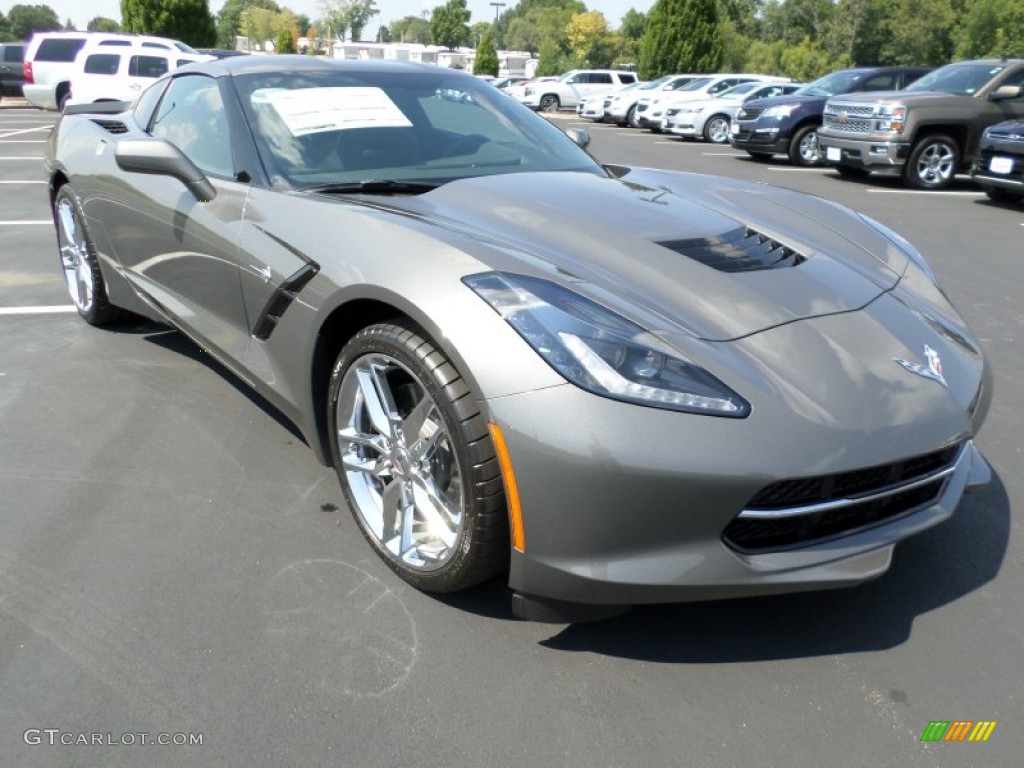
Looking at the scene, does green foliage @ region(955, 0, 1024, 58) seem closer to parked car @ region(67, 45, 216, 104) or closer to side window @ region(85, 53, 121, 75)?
parked car @ region(67, 45, 216, 104)

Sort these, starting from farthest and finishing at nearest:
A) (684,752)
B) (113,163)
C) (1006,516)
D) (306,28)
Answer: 1. (306,28)
2. (113,163)
3. (1006,516)
4. (684,752)

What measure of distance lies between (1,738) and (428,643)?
98cm

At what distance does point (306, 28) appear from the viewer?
467 ft

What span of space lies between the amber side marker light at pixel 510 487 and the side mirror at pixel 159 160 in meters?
1.72

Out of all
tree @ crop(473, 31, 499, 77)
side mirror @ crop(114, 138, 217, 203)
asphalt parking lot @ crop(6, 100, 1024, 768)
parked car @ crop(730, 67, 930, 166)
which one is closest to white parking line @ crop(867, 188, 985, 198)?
parked car @ crop(730, 67, 930, 166)

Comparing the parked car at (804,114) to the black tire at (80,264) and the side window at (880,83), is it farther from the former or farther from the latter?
the black tire at (80,264)

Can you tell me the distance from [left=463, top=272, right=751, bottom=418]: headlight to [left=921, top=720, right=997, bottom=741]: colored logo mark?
0.83 meters

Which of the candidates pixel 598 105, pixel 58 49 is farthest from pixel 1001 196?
pixel 58 49

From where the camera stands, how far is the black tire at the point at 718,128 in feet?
61.0

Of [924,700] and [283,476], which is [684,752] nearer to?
[924,700]

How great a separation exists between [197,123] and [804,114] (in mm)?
12223

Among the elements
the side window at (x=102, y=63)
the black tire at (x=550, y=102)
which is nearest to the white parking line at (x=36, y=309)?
the side window at (x=102, y=63)

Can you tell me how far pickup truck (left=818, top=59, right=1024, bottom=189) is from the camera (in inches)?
421

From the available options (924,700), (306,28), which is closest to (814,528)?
(924,700)
